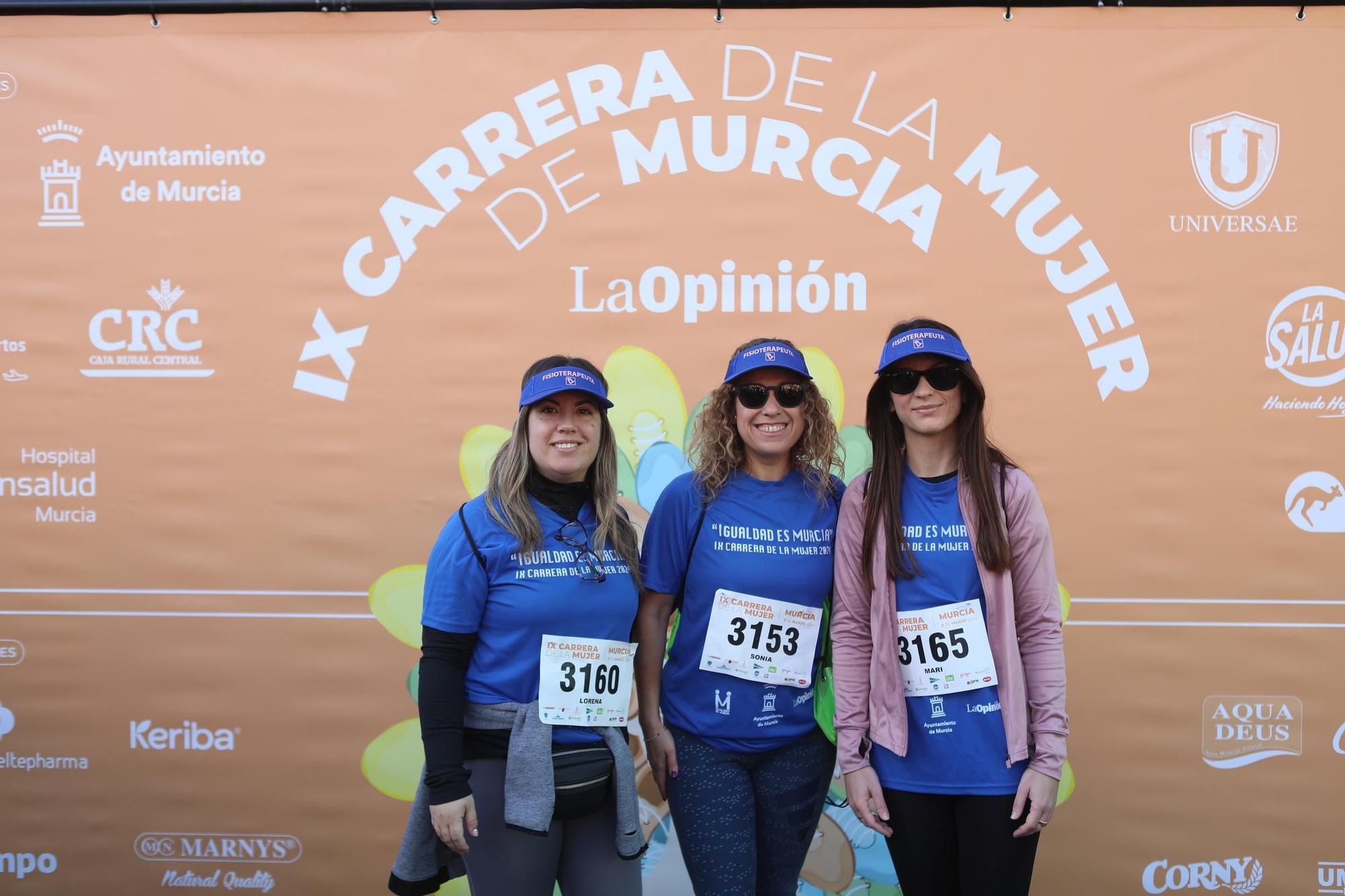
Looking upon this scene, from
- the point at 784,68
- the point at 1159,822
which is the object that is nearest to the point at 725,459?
the point at 784,68

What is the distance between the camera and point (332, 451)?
3.13 metres

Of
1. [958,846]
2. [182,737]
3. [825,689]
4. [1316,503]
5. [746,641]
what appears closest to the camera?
[958,846]

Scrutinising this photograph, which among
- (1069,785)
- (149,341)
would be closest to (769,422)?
(1069,785)

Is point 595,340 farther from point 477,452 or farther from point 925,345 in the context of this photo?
point 925,345

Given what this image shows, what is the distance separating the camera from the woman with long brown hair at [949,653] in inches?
75.4

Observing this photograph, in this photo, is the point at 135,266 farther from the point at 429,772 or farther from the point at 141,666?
the point at 429,772

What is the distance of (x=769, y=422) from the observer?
2.13 meters

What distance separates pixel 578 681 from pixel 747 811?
1.63 ft

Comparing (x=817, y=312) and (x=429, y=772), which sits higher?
(x=817, y=312)

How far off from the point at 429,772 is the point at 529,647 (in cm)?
32

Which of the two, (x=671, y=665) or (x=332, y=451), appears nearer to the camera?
(x=671, y=665)

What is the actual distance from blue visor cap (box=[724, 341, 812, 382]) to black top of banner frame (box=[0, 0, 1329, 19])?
1.50 metres

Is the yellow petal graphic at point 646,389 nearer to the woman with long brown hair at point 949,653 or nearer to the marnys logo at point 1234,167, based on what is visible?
the woman with long brown hair at point 949,653

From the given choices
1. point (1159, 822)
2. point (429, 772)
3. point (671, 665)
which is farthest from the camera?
point (1159, 822)
